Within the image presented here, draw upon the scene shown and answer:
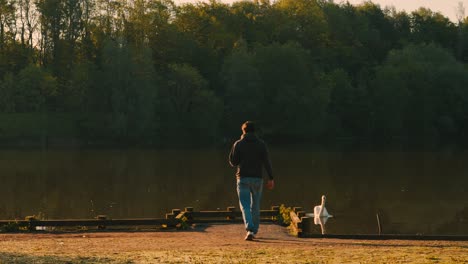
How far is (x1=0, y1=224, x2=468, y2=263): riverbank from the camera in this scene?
987cm

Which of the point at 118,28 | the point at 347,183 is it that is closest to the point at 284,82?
the point at 118,28

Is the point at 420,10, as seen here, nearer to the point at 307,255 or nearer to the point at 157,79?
the point at 157,79

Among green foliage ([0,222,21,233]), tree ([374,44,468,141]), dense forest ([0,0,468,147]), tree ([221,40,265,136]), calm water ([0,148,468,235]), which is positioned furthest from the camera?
tree ([374,44,468,141])

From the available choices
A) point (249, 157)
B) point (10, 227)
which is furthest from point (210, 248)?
point (10, 227)

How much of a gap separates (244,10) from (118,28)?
19.8 m

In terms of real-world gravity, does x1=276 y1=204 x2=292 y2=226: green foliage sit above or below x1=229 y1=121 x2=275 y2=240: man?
below

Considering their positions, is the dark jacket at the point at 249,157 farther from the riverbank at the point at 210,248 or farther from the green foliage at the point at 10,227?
the green foliage at the point at 10,227

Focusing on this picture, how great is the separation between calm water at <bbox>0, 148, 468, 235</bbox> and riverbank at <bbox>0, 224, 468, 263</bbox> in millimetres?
7706

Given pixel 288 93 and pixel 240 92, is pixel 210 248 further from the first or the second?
pixel 288 93

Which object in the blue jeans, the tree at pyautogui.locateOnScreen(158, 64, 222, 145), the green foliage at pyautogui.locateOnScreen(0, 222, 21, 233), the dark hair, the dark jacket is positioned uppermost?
the tree at pyautogui.locateOnScreen(158, 64, 222, 145)

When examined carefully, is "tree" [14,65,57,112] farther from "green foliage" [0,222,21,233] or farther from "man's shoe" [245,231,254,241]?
"man's shoe" [245,231,254,241]

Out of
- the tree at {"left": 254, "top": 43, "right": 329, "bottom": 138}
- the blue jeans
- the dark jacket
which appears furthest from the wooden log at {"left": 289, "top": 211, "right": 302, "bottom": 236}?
the tree at {"left": 254, "top": 43, "right": 329, "bottom": 138}

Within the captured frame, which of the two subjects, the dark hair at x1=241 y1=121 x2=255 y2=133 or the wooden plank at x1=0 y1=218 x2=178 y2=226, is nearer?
the dark hair at x1=241 y1=121 x2=255 y2=133

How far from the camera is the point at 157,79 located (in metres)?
71.4
